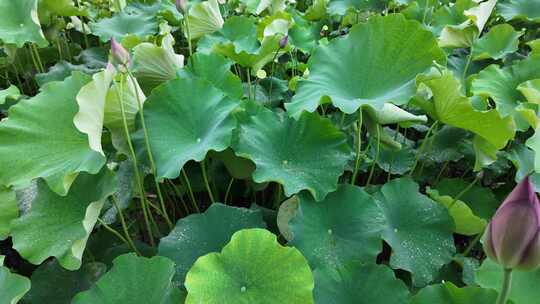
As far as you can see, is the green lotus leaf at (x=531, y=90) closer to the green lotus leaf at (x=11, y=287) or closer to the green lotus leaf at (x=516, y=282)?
the green lotus leaf at (x=516, y=282)

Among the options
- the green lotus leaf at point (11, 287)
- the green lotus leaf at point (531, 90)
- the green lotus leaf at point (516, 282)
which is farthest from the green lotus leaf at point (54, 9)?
the green lotus leaf at point (516, 282)

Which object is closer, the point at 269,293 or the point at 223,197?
the point at 269,293

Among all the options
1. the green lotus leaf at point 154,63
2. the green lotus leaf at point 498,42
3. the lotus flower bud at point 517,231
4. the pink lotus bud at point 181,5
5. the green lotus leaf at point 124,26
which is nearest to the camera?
the lotus flower bud at point 517,231

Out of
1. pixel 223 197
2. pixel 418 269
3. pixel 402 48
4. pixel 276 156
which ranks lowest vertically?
pixel 223 197

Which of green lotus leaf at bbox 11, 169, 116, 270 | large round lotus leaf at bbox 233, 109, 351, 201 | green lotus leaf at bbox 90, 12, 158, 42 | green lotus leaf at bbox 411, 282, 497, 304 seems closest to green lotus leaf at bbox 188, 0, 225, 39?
green lotus leaf at bbox 90, 12, 158, 42

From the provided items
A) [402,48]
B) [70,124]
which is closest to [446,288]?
[402,48]

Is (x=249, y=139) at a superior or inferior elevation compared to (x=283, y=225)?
superior

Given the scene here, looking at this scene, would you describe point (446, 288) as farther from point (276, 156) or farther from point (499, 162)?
point (499, 162)

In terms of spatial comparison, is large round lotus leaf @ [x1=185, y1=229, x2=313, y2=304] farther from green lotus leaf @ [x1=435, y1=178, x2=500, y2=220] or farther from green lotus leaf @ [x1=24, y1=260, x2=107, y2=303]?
green lotus leaf @ [x1=435, y1=178, x2=500, y2=220]
